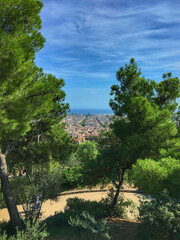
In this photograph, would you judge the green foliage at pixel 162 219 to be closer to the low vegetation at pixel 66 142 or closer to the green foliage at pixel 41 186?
the low vegetation at pixel 66 142

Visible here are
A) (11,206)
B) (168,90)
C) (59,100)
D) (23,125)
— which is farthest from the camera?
(59,100)

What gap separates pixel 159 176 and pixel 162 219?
125cm

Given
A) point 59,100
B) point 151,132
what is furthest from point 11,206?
point 151,132

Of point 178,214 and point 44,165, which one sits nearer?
point 178,214

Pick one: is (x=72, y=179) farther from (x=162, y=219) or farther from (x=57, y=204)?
(x=162, y=219)

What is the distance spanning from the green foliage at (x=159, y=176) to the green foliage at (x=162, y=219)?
17.6 inches

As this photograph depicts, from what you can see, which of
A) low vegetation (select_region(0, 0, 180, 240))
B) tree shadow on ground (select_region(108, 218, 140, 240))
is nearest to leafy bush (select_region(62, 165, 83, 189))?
low vegetation (select_region(0, 0, 180, 240))

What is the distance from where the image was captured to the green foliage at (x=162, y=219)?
15.1 ft

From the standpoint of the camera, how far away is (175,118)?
31.2 feet

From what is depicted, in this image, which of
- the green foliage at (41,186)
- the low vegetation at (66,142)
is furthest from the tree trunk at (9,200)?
the green foliage at (41,186)

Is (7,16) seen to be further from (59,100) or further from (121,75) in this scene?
(121,75)

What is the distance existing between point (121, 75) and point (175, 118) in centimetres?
433

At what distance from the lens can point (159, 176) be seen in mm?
5293

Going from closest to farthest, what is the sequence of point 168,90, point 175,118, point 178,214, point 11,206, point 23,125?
point 178,214 < point 23,125 < point 11,206 < point 168,90 < point 175,118
